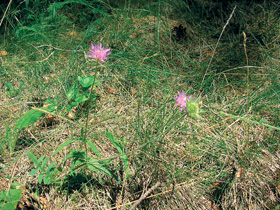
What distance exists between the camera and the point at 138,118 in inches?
47.6

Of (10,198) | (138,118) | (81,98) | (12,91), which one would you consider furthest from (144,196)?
(12,91)

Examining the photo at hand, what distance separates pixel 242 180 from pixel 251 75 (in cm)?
89

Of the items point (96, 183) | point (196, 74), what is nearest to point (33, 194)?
point (96, 183)

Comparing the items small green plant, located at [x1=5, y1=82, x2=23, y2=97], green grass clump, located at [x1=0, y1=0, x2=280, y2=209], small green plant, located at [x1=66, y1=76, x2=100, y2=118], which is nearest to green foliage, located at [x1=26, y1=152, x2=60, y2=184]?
green grass clump, located at [x1=0, y1=0, x2=280, y2=209]

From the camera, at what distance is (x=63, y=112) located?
138cm

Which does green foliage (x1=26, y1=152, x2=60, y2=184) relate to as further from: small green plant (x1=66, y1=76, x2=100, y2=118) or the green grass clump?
small green plant (x1=66, y1=76, x2=100, y2=118)

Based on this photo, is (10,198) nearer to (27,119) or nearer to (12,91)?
(27,119)

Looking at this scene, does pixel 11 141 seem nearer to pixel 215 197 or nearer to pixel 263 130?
pixel 215 197

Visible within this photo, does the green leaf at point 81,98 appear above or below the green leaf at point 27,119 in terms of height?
below

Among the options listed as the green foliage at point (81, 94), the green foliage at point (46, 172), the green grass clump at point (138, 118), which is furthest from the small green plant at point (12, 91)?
the green foliage at point (46, 172)

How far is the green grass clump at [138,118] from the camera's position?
106 cm

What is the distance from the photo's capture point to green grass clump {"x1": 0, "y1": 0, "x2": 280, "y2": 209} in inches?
41.6

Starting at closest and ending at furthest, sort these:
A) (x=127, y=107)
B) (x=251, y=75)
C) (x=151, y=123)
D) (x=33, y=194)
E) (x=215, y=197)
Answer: (x=33, y=194) → (x=215, y=197) → (x=151, y=123) → (x=127, y=107) → (x=251, y=75)

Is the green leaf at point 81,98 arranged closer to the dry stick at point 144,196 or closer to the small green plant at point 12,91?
the small green plant at point 12,91
